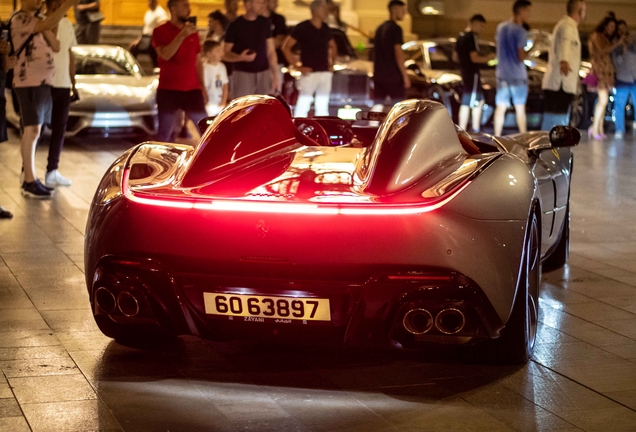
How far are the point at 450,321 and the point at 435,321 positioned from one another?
59 mm

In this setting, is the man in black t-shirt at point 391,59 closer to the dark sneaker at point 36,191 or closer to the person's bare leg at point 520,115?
the person's bare leg at point 520,115

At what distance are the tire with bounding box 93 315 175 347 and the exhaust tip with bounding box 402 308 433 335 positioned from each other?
103 centimetres

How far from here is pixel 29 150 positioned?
969 centimetres

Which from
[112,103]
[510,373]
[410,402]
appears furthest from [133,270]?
[112,103]

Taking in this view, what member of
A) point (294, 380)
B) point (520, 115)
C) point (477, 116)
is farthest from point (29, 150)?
point (477, 116)

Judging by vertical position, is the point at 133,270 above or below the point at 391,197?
below

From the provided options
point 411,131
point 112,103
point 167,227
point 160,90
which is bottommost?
point 112,103

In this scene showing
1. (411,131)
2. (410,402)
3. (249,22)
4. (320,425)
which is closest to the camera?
(320,425)

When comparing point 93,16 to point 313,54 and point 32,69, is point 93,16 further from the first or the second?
point 32,69

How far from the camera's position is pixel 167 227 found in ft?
14.3

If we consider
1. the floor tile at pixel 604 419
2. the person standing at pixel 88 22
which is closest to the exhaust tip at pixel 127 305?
the floor tile at pixel 604 419

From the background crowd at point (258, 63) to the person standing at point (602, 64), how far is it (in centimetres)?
1

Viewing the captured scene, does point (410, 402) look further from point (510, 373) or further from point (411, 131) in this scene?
point (411, 131)

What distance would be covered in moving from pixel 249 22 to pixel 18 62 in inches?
118
